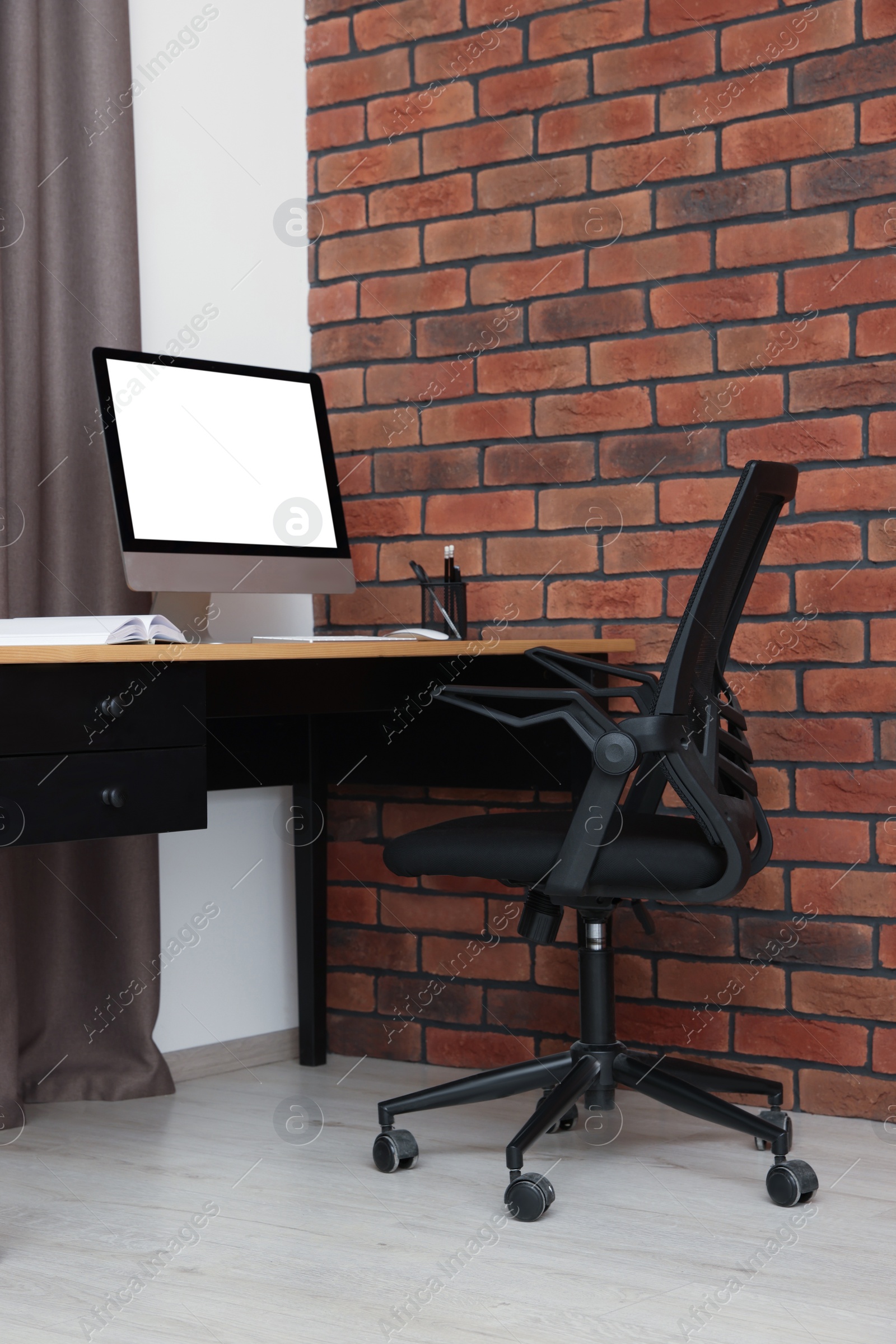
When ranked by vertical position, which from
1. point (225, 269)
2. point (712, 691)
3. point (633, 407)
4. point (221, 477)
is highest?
point (225, 269)

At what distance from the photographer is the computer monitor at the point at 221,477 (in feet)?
7.61

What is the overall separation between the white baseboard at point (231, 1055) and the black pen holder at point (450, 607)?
0.87m

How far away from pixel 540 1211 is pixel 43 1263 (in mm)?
630

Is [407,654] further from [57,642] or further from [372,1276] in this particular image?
[372,1276]

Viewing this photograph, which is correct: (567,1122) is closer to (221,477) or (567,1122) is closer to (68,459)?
(221,477)

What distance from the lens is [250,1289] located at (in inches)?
67.2

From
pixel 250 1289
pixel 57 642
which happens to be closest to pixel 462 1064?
pixel 250 1289

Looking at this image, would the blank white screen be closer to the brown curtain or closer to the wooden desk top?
the brown curtain

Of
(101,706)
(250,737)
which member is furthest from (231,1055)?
(101,706)

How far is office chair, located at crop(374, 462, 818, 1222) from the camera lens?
193 centimetres

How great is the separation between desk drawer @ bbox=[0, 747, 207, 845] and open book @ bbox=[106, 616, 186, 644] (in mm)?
142

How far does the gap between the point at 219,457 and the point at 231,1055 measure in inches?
44.4

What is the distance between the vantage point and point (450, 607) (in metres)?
2.63

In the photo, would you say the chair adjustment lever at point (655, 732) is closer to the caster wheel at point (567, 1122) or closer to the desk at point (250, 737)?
the desk at point (250, 737)
